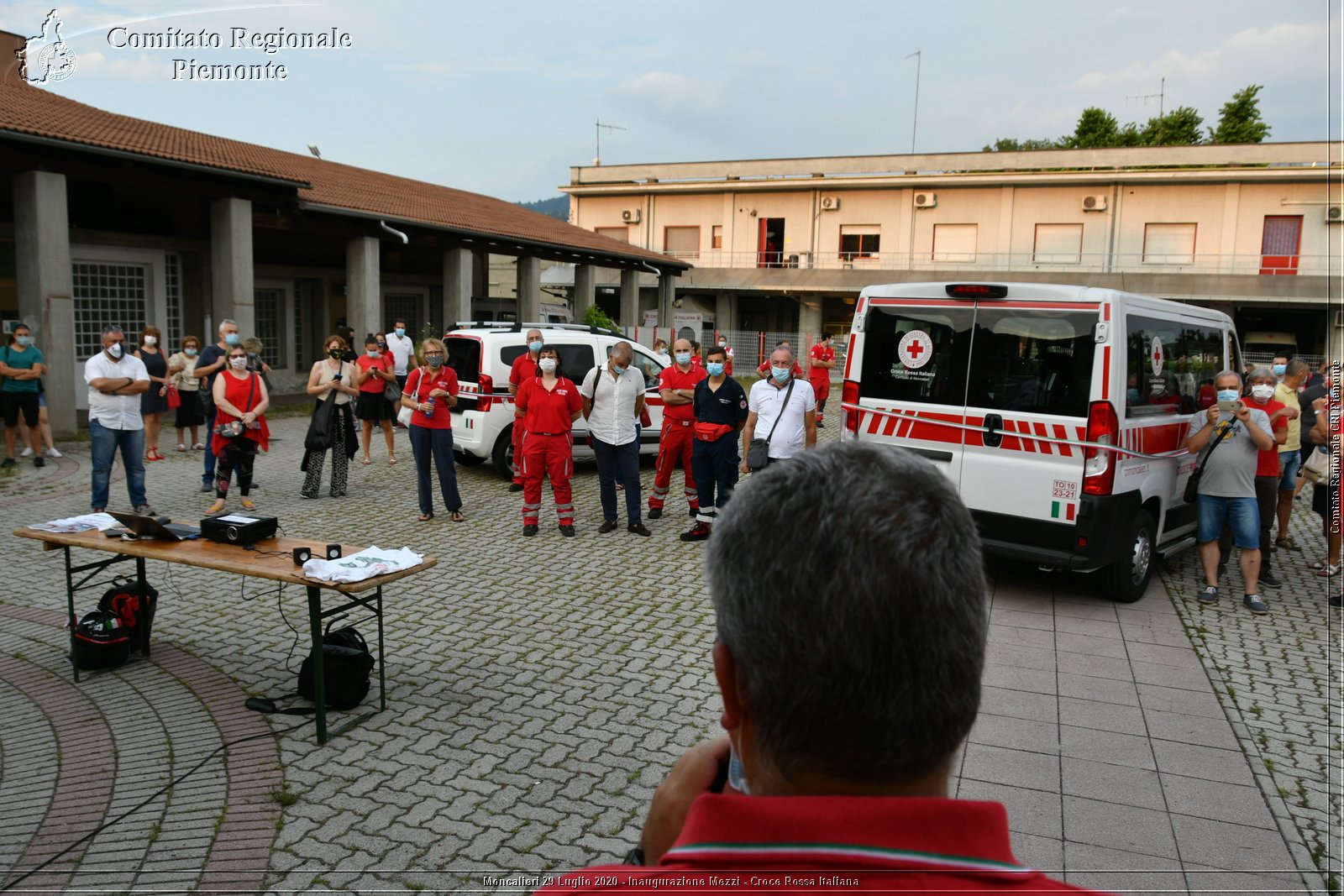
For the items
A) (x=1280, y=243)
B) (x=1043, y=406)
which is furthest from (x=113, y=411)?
(x=1280, y=243)

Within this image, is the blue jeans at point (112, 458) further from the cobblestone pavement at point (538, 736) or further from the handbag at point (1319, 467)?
the handbag at point (1319, 467)

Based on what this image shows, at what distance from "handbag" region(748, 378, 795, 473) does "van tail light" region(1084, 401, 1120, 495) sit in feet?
9.64

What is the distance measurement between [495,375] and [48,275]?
7874mm

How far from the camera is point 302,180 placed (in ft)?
60.5

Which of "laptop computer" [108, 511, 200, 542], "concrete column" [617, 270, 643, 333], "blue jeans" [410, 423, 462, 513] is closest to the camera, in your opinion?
"laptop computer" [108, 511, 200, 542]

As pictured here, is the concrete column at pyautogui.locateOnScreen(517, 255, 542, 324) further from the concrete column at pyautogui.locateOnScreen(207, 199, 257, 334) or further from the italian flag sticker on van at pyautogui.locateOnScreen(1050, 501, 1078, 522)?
the italian flag sticker on van at pyautogui.locateOnScreen(1050, 501, 1078, 522)

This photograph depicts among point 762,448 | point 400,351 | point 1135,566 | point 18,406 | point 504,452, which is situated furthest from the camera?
point 400,351

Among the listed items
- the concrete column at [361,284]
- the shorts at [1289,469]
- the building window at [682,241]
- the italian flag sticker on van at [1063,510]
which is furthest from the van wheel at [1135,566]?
the building window at [682,241]

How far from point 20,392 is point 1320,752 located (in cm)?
1431

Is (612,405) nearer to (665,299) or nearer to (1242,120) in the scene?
(665,299)

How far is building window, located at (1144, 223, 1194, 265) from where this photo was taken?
3594 cm

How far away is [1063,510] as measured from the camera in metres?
7.20

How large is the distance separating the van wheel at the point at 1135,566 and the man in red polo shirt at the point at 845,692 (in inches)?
281

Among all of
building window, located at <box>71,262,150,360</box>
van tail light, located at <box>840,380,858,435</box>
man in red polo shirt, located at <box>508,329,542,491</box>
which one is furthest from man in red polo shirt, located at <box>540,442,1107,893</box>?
building window, located at <box>71,262,150,360</box>
